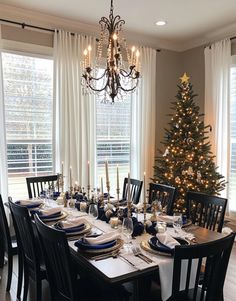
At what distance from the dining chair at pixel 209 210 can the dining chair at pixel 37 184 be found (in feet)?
5.86

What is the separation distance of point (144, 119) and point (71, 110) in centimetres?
138

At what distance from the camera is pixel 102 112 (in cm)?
477

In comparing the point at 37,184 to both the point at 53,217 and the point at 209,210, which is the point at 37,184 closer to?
the point at 53,217

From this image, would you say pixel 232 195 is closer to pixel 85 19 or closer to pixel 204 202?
pixel 204 202

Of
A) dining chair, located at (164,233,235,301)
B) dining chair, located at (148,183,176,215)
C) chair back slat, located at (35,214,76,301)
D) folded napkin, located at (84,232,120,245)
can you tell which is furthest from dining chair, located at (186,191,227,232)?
chair back slat, located at (35,214,76,301)

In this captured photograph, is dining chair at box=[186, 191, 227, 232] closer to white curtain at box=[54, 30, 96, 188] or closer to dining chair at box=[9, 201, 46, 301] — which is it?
dining chair at box=[9, 201, 46, 301]


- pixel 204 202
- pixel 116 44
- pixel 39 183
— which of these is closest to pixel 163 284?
pixel 204 202

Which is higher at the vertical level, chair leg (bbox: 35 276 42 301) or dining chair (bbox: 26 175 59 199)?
dining chair (bbox: 26 175 59 199)

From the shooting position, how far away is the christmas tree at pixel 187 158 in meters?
4.26

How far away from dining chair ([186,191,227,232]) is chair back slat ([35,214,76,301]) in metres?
1.34

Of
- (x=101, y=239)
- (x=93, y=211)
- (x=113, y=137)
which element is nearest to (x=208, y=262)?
(x=101, y=239)

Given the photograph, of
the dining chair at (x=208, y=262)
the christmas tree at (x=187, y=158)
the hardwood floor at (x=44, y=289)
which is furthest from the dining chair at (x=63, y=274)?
the christmas tree at (x=187, y=158)

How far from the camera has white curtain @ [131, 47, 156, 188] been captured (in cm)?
504

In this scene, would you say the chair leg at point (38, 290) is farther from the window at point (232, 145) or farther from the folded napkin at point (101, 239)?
the window at point (232, 145)
